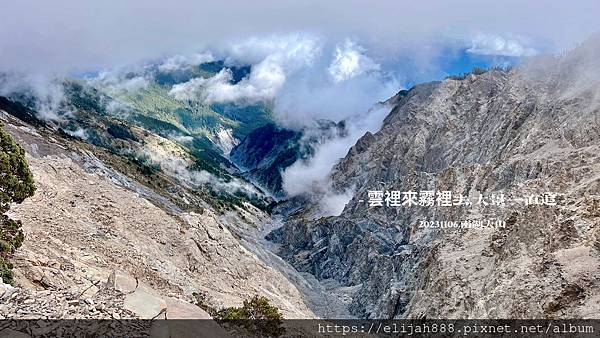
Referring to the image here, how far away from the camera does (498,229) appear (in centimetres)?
7581

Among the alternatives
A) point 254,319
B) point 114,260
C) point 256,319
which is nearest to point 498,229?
point 256,319

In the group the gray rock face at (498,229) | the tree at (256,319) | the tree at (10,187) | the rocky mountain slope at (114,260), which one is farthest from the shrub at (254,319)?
the gray rock face at (498,229)

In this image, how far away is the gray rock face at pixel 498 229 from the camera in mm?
55156

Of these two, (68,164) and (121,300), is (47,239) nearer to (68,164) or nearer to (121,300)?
(121,300)

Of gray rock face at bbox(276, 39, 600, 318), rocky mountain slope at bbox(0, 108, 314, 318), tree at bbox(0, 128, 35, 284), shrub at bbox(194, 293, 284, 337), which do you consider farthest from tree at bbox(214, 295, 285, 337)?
gray rock face at bbox(276, 39, 600, 318)

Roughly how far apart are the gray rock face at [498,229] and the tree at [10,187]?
45.6 m

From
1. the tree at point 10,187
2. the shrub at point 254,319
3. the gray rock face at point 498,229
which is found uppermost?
the gray rock face at point 498,229

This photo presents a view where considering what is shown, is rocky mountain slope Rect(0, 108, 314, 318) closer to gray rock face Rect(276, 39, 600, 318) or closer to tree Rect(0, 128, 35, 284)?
tree Rect(0, 128, 35, 284)

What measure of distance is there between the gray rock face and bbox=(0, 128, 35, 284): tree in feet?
149

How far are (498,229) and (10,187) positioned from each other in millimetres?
63307

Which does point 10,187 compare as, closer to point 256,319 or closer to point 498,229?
point 256,319

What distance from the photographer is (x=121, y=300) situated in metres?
24.2

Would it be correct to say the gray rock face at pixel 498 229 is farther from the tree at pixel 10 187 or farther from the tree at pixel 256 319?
the tree at pixel 10 187

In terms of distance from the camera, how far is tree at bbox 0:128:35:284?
120 ft
